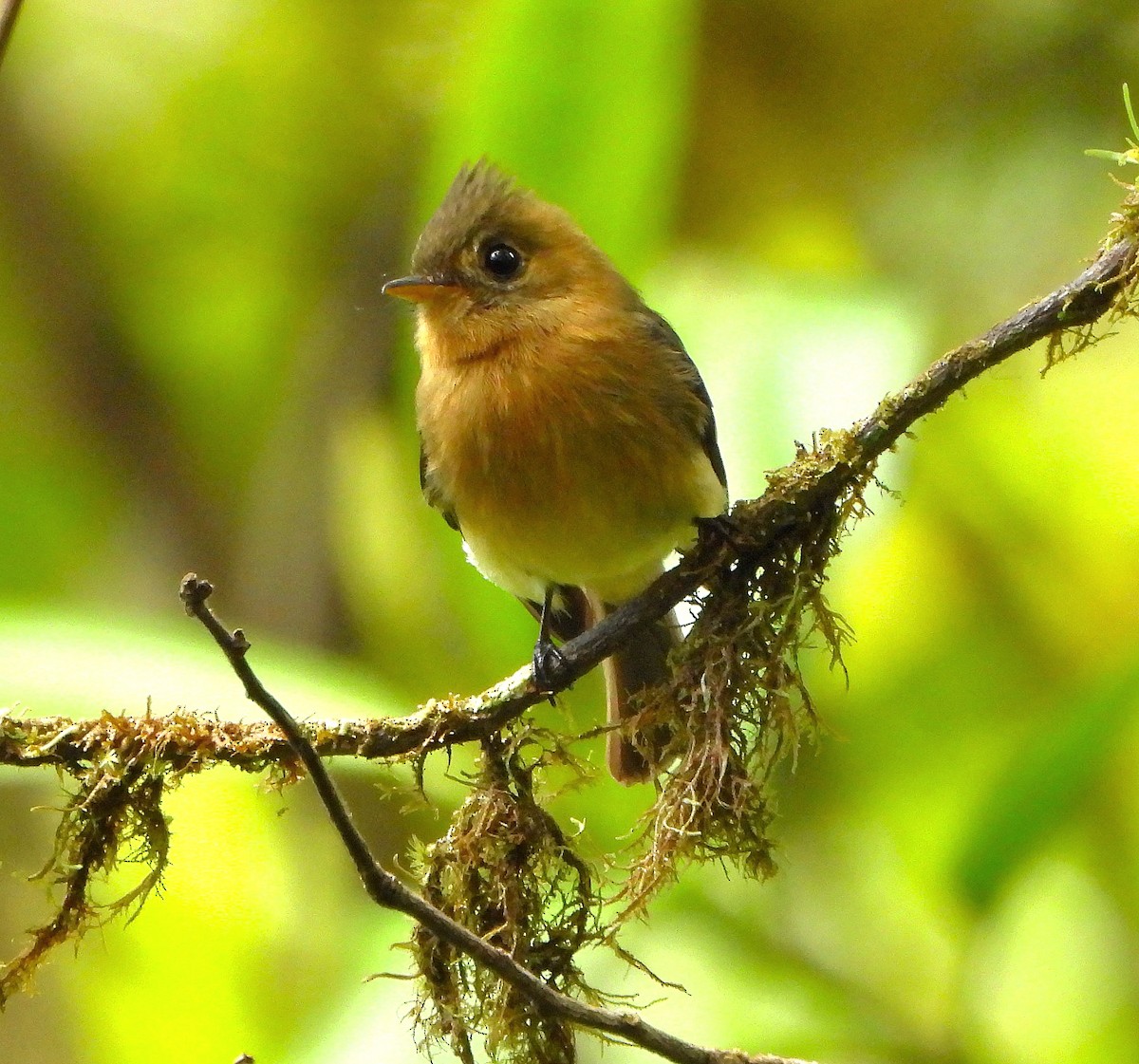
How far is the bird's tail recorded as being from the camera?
2.53 metres

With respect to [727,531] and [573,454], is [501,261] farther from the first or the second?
[727,531]

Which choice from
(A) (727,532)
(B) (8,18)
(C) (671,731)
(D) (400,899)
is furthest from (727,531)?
(B) (8,18)

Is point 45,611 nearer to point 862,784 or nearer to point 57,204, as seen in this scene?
point 862,784

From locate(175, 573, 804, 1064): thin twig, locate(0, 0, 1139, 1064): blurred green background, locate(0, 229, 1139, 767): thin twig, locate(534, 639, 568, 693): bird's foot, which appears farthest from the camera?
locate(0, 0, 1139, 1064): blurred green background

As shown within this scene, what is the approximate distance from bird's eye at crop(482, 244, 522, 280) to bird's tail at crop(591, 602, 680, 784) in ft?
2.72

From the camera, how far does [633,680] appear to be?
2977 millimetres

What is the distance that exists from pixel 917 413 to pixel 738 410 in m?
0.87

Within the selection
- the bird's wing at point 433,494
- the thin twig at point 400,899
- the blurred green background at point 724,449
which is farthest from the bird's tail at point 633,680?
the thin twig at point 400,899

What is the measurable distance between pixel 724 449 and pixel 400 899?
156cm

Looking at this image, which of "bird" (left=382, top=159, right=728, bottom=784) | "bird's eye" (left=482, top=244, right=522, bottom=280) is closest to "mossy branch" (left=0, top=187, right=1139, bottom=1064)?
"bird" (left=382, top=159, right=728, bottom=784)

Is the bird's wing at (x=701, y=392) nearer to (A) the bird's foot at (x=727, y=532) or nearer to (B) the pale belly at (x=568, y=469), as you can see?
(B) the pale belly at (x=568, y=469)

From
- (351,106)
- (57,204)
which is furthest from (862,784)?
(57,204)

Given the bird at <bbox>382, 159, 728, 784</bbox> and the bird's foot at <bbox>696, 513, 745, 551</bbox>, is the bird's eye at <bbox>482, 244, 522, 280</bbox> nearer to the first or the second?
the bird at <bbox>382, 159, 728, 784</bbox>

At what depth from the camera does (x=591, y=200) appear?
3.08 m
